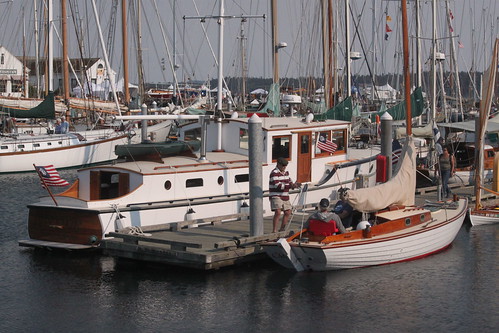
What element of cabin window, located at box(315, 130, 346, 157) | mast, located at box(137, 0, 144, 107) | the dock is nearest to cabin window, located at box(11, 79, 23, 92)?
mast, located at box(137, 0, 144, 107)

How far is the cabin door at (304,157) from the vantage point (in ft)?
76.3

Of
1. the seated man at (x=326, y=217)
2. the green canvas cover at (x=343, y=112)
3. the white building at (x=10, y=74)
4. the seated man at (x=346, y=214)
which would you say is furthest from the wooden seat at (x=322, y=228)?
the white building at (x=10, y=74)

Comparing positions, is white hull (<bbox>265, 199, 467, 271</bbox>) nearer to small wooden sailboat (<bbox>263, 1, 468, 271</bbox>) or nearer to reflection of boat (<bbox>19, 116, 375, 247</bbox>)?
small wooden sailboat (<bbox>263, 1, 468, 271</bbox>)

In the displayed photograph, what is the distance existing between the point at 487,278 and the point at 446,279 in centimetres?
92

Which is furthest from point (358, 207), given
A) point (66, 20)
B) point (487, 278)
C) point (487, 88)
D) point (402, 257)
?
point (66, 20)

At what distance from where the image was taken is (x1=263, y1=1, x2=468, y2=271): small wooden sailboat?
17672 mm

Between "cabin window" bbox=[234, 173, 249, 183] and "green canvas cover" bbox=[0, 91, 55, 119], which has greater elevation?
"green canvas cover" bbox=[0, 91, 55, 119]

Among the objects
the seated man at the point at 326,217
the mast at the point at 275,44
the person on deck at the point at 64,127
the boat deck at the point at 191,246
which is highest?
the mast at the point at 275,44

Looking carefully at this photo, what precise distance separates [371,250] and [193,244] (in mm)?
3846

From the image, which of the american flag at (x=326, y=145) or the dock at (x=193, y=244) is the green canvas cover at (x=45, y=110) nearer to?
the american flag at (x=326, y=145)

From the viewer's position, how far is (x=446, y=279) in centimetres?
1792

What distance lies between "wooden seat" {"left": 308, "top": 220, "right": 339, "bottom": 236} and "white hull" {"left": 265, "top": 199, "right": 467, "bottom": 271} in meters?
0.39

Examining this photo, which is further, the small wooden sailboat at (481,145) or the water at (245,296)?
the small wooden sailboat at (481,145)

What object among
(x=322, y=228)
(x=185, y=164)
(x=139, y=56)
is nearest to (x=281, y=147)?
(x=185, y=164)
